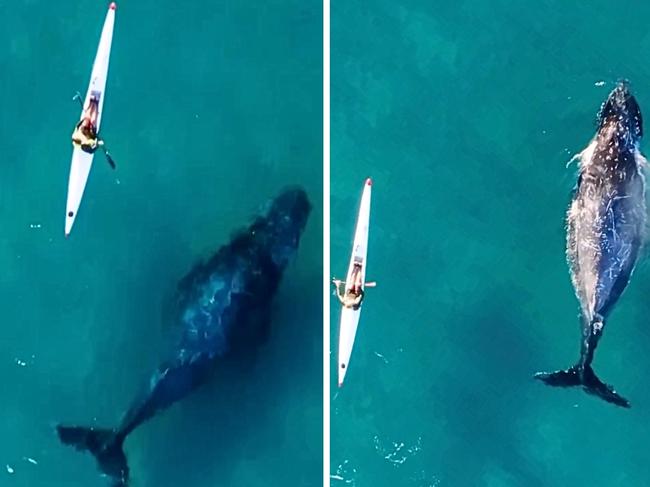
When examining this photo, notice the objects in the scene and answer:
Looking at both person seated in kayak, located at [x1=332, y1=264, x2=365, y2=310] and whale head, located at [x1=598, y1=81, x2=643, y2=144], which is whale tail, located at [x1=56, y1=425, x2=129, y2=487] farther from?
whale head, located at [x1=598, y1=81, x2=643, y2=144]

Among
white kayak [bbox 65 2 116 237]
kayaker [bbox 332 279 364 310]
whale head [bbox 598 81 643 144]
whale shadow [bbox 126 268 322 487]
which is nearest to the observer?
whale head [bbox 598 81 643 144]

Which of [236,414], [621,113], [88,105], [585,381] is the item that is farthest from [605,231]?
[88,105]

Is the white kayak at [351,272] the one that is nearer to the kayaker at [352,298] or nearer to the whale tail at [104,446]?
the kayaker at [352,298]

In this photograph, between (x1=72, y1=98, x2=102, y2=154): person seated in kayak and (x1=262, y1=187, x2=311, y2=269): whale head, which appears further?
(x1=262, y1=187, x2=311, y2=269): whale head

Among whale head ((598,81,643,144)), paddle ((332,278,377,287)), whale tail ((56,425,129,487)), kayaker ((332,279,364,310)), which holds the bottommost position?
whale tail ((56,425,129,487))

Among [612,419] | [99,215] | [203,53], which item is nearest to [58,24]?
[203,53]

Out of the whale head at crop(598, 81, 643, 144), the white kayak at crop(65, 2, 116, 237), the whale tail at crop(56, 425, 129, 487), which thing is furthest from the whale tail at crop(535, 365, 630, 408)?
the white kayak at crop(65, 2, 116, 237)
